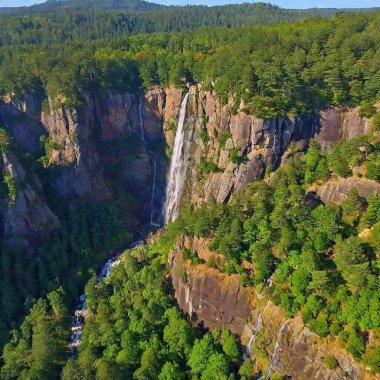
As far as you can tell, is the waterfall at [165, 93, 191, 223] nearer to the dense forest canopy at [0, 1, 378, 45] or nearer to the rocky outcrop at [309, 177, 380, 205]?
the rocky outcrop at [309, 177, 380, 205]

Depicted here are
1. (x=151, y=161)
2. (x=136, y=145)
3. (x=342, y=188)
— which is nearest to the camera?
(x=342, y=188)

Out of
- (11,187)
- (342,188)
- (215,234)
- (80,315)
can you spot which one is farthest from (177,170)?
(342,188)

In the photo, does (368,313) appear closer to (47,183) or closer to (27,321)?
(27,321)

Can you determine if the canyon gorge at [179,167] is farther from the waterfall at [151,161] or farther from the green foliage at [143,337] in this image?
the green foliage at [143,337]

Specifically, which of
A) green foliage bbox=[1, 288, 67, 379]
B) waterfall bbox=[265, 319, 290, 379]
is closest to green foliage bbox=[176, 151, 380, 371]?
waterfall bbox=[265, 319, 290, 379]

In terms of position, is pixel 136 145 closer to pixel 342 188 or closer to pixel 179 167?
pixel 179 167

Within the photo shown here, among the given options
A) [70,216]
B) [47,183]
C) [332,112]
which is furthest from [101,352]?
[332,112]
